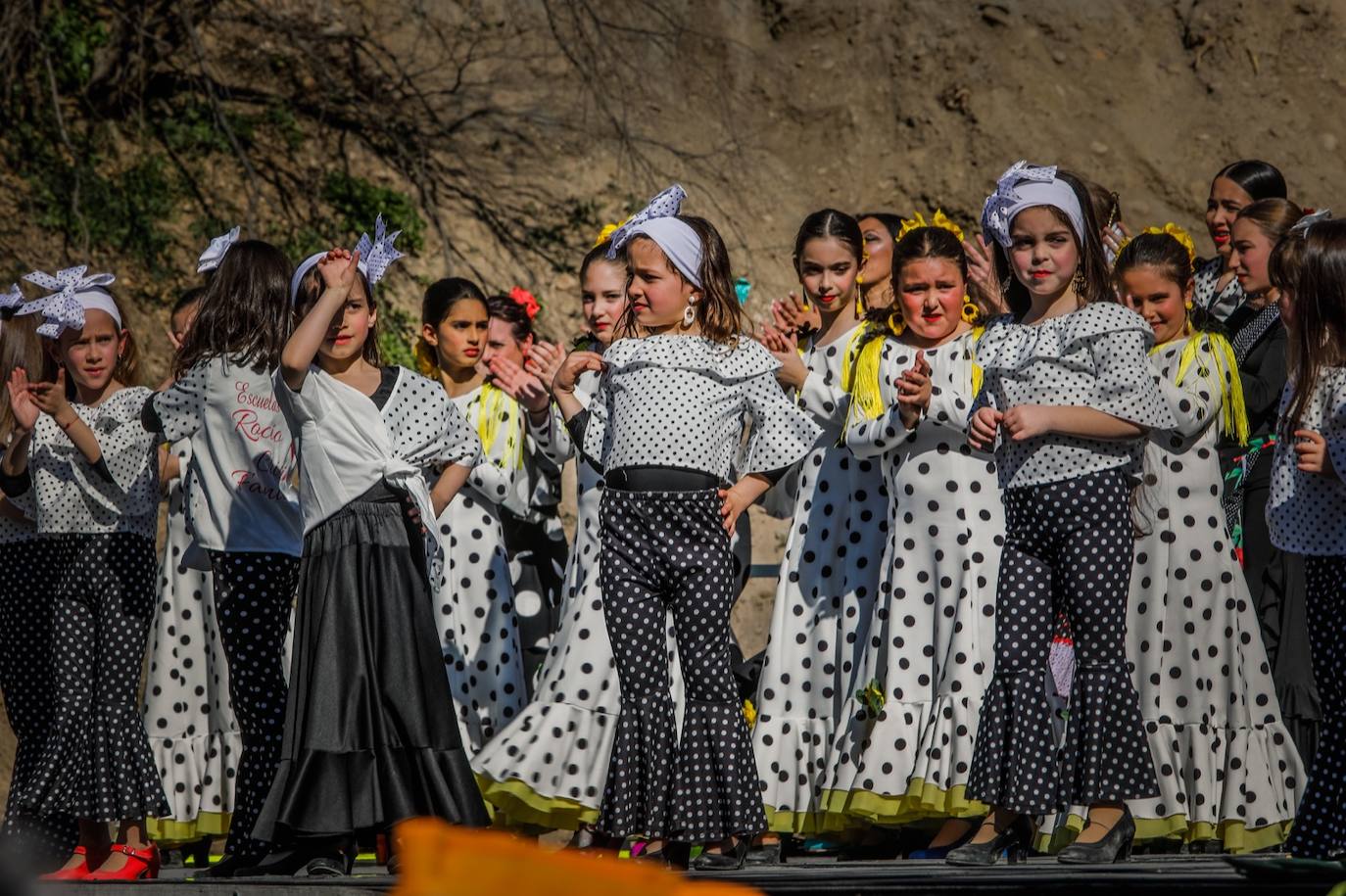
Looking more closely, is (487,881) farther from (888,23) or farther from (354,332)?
(888,23)

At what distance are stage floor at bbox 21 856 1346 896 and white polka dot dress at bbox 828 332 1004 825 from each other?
461mm

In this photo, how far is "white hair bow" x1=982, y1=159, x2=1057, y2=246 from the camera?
5445 mm

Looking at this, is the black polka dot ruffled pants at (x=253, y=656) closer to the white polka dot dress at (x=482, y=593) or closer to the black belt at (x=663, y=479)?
the black belt at (x=663, y=479)

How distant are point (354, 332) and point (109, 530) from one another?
1228mm

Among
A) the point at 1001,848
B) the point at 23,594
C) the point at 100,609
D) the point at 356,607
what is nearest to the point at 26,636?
the point at 23,594

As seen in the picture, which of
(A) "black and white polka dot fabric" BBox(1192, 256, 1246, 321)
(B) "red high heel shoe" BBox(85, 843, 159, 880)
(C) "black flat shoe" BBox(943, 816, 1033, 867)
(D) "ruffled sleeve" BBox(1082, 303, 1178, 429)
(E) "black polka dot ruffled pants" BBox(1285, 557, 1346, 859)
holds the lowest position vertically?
(B) "red high heel shoe" BBox(85, 843, 159, 880)

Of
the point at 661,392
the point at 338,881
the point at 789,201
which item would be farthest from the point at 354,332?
the point at 789,201

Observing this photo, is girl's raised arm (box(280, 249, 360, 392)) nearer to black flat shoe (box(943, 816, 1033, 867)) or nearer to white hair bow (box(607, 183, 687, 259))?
white hair bow (box(607, 183, 687, 259))

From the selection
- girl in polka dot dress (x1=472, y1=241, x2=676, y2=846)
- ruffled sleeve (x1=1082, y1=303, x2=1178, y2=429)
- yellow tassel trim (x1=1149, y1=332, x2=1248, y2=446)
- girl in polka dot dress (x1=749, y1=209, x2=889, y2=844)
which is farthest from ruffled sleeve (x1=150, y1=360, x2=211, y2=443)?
yellow tassel trim (x1=1149, y1=332, x2=1248, y2=446)

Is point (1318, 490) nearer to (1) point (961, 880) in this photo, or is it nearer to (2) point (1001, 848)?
(2) point (1001, 848)

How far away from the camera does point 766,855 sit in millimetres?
5812

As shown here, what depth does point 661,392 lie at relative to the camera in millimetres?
5547

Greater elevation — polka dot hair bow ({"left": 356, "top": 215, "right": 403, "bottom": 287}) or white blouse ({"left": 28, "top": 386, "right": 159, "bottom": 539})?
polka dot hair bow ({"left": 356, "top": 215, "right": 403, "bottom": 287})

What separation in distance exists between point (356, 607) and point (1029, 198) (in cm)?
241
